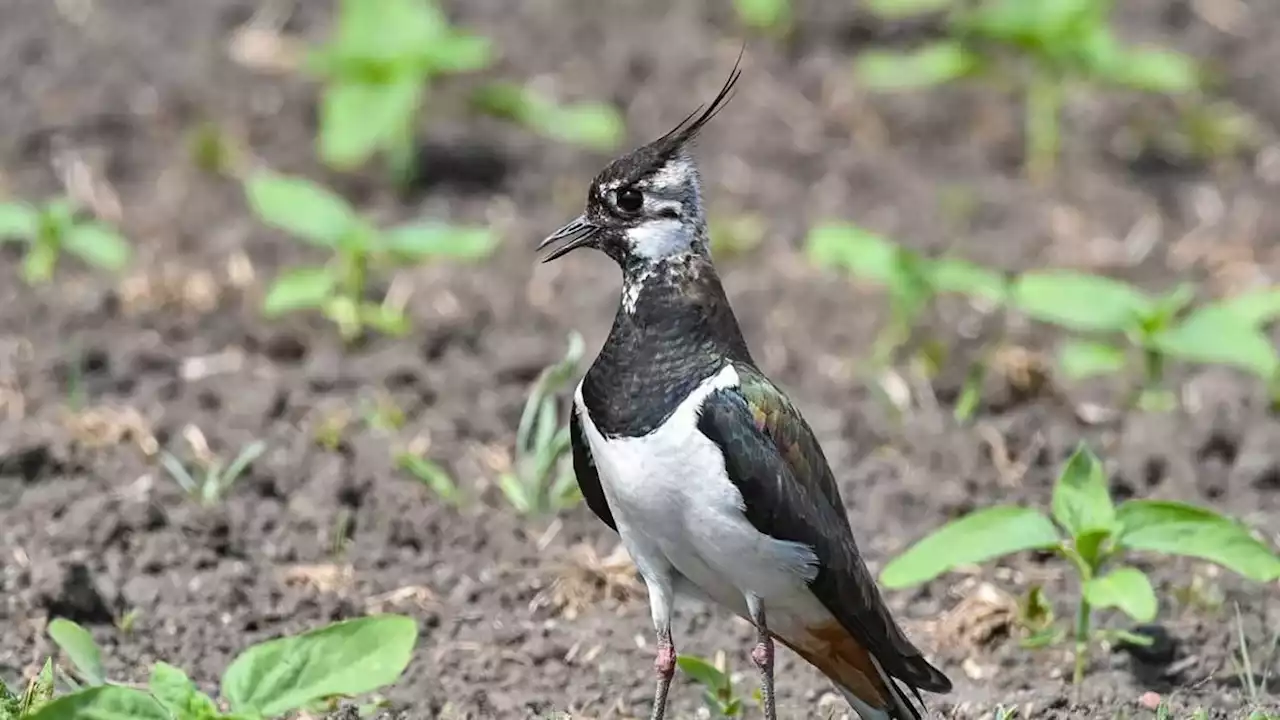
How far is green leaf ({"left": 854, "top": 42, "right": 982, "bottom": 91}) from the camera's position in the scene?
759cm

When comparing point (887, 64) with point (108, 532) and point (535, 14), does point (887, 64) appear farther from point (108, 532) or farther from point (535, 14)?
point (108, 532)

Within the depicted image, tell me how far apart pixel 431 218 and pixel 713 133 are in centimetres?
136

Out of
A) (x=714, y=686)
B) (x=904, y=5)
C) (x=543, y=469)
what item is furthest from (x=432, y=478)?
(x=904, y=5)

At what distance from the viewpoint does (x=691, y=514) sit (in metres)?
3.77

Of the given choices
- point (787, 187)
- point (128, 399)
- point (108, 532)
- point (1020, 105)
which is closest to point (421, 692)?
point (108, 532)

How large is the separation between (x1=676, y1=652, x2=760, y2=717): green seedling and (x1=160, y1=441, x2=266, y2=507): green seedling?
1492 mm

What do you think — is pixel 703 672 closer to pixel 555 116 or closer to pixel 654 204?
pixel 654 204

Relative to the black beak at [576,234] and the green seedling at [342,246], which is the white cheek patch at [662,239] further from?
the green seedling at [342,246]

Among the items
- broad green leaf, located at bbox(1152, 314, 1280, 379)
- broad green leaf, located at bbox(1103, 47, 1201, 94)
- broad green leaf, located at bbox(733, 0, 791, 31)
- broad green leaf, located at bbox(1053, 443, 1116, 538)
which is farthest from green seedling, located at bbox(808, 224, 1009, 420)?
broad green leaf, located at bbox(733, 0, 791, 31)

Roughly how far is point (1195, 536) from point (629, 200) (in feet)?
4.63

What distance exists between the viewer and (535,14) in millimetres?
8727

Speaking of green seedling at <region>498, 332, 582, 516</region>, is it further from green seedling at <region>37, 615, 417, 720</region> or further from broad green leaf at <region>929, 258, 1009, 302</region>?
green seedling at <region>37, 615, 417, 720</region>

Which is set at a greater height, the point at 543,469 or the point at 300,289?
the point at 300,289

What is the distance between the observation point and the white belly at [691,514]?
376cm
